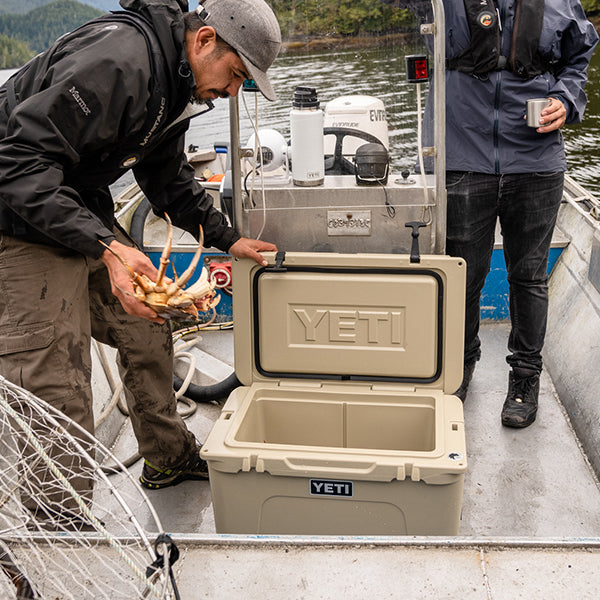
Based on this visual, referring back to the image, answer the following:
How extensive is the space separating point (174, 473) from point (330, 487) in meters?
0.93

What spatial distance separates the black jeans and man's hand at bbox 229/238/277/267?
30.7 inches

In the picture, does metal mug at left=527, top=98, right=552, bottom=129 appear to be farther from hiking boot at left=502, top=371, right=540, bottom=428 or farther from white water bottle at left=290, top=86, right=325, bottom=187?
hiking boot at left=502, top=371, right=540, bottom=428

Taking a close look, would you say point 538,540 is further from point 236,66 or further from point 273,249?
point 236,66

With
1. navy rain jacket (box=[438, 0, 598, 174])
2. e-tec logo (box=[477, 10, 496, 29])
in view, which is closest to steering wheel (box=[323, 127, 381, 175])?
navy rain jacket (box=[438, 0, 598, 174])

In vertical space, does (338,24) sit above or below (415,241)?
above

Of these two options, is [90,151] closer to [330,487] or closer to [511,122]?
[330,487]

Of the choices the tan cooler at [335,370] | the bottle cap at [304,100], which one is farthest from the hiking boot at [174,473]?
the bottle cap at [304,100]

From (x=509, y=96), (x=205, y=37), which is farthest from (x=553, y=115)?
(x=205, y=37)

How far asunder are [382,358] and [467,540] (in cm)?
77

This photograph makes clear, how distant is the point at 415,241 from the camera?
2236mm

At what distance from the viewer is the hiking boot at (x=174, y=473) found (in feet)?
8.73

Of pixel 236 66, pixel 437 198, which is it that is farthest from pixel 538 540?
pixel 236 66

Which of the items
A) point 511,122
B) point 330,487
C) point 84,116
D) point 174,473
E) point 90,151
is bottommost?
point 174,473

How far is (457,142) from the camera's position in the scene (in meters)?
2.62
